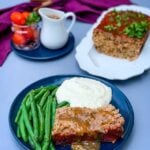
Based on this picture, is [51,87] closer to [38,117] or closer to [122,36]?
[38,117]

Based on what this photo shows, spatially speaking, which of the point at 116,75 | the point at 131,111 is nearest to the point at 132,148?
the point at 131,111

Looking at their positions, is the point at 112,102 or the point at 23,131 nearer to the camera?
the point at 23,131

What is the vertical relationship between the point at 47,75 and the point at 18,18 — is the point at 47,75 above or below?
below

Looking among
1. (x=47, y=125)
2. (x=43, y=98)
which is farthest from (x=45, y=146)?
(x=43, y=98)

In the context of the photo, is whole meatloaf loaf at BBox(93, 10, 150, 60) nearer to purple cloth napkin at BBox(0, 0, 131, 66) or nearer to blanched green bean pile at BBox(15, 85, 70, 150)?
purple cloth napkin at BBox(0, 0, 131, 66)

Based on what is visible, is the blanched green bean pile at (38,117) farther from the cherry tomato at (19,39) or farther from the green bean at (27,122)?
the cherry tomato at (19,39)

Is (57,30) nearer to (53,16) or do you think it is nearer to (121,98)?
(53,16)
